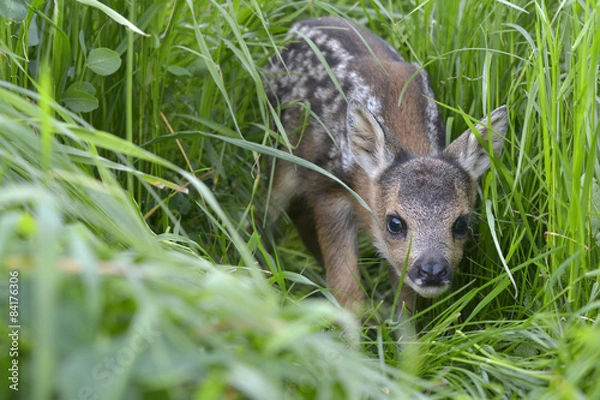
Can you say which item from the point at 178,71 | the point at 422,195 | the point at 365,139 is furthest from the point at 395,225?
the point at 178,71

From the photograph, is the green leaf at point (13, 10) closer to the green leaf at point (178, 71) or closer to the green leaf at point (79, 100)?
the green leaf at point (79, 100)

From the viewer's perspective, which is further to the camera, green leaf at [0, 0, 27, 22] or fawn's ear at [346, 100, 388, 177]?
fawn's ear at [346, 100, 388, 177]

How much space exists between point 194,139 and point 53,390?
2.76m

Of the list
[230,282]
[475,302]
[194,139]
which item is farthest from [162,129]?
[230,282]

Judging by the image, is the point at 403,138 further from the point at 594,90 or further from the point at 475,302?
the point at 594,90

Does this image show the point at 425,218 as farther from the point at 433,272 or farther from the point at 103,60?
the point at 103,60

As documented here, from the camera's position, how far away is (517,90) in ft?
14.4

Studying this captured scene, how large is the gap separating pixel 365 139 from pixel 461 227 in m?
0.71

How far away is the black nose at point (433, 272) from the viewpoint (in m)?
3.92

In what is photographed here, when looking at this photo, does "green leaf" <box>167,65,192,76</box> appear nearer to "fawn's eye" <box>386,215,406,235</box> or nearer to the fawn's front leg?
the fawn's front leg

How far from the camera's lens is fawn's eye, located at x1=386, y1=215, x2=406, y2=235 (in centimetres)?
434

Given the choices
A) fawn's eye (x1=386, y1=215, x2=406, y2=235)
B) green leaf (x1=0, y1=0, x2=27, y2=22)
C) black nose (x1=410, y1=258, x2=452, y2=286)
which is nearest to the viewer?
green leaf (x1=0, y1=0, x2=27, y2=22)

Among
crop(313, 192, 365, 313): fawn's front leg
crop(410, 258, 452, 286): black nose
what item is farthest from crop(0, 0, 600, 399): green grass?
crop(313, 192, 365, 313): fawn's front leg

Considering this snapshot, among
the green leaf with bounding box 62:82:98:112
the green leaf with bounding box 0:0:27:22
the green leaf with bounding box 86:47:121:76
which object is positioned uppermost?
the green leaf with bounding box 0:0:27:22
